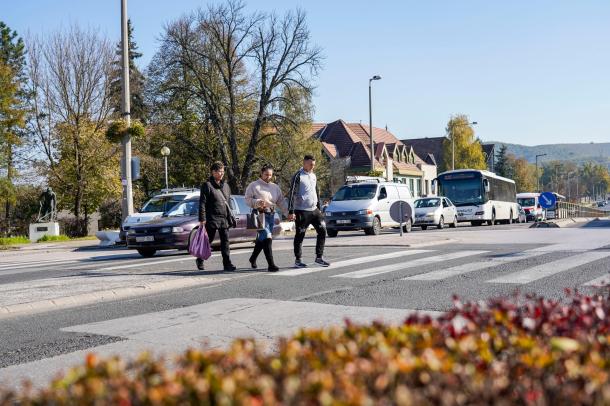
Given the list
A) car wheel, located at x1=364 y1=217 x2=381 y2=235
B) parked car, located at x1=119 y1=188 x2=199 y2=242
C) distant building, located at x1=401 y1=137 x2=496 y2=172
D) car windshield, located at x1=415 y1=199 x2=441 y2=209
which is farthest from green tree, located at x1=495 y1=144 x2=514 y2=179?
parked car, located at x1=119 y1=188 x2=199 y2=242

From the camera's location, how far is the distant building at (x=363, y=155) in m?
65.7

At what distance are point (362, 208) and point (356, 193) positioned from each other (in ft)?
4.84

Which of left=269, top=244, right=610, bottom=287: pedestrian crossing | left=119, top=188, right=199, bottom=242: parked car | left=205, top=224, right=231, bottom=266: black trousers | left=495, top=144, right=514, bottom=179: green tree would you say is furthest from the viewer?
left=495, top=144, right=514, bottom=179: green tree

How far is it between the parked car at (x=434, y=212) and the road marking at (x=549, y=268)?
1857 centimetres

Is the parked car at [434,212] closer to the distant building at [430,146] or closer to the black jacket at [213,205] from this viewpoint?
the black jacket at [213,205]

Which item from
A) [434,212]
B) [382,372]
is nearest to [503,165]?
[434,212]

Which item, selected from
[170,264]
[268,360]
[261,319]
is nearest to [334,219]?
[170,264]

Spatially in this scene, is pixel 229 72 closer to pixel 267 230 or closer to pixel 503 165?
pixel 267 230

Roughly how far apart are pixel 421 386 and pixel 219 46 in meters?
44.2

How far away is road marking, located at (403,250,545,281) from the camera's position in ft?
33.0

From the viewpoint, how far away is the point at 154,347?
5914 mm

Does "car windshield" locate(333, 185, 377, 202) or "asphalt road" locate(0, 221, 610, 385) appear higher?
"car windshield" locate(333, 185, 377, 202)

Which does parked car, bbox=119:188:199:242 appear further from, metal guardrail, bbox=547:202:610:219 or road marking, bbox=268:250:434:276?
metal guardrail, bbox=547:202:610:219

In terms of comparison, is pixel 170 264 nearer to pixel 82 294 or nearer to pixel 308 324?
pixel 82 294
